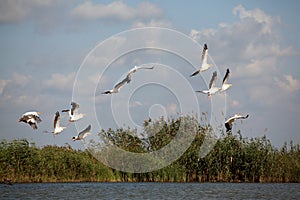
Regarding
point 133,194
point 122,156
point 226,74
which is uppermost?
point 226,74

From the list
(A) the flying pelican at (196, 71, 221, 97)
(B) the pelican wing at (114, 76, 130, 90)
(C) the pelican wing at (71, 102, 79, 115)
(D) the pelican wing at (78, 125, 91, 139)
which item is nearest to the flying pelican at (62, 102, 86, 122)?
(C) the pelican wing at (71, 102, 79, 115)

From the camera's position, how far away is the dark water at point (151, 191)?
24.2 m

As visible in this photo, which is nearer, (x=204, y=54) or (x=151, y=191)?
(x=204, y=54)

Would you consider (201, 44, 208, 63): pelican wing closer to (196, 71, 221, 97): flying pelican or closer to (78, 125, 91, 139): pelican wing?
(196, 71, 221, 97): flying pelican

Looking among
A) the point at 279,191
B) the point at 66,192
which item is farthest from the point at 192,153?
the point at 66,192

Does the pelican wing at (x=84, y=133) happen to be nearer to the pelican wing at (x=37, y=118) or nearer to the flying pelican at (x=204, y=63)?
the pelican wing at (x=37, y=118)

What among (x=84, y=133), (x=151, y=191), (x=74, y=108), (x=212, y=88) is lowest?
(x=151, y=191)

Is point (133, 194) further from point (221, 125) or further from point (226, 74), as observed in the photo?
point (221, 125)

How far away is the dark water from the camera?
2420 cm

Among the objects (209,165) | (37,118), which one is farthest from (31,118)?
(209,165)

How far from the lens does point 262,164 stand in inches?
1275

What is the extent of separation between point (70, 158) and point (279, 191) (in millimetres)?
10783

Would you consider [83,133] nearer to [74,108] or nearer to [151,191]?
[74,108]

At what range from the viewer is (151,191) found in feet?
87.4
